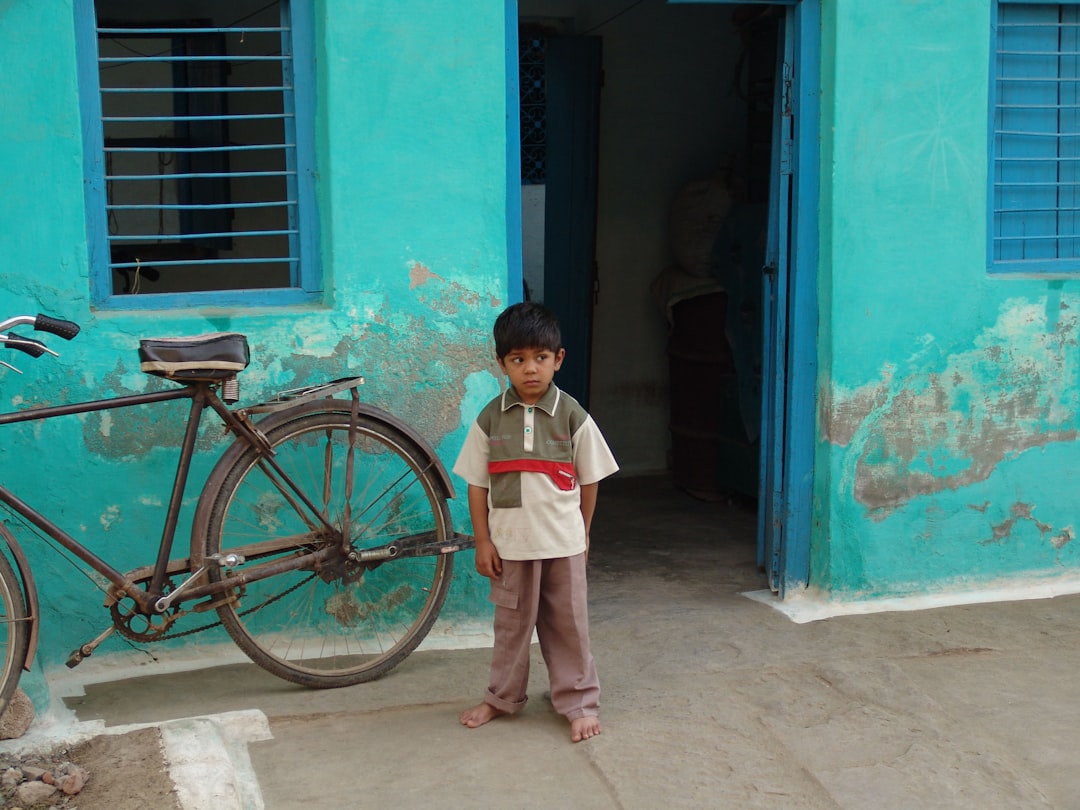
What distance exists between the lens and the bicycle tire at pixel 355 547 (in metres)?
4.14

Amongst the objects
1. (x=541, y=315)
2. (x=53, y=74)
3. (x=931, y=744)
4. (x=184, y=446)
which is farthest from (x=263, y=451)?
(x=931, y=744)

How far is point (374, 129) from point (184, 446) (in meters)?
1.30

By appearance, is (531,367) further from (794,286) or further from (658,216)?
(658,216)

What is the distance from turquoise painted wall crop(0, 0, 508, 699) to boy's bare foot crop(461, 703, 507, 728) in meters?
0.77

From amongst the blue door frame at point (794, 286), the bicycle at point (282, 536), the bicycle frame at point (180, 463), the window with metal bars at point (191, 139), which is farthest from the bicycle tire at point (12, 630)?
the window with metal bars at point (191, 139)

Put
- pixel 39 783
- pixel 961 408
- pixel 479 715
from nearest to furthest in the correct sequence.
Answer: pixel 39 783 → pixel 479 715 → pixel 961 408

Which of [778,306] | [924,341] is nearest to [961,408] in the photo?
[924,341]

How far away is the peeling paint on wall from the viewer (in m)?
4.89

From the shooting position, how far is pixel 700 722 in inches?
150

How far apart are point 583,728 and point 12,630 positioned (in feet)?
5.44

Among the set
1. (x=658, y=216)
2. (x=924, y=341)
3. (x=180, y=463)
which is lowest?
(x=180, y=463)

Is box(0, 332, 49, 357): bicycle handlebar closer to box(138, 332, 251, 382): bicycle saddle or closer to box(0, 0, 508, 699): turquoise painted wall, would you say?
box(138, 332, 251, 382): bicycle saddle

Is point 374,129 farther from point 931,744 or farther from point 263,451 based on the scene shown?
point 931,744

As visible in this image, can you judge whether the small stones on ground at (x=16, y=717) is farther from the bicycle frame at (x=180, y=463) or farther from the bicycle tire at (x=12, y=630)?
the bicycle frame at (x=180, y=463)
